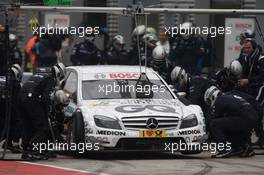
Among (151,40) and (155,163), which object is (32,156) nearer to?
(155,163)

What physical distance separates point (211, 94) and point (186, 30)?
190 inches

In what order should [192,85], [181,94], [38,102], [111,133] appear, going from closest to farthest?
[111,133] → [38,102] → [181,94] → [192,85]

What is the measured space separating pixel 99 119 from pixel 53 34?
994cm

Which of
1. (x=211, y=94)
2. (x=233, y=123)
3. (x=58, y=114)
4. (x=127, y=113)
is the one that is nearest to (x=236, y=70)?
(x=211, y=94)

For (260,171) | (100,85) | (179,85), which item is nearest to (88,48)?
(179,85)

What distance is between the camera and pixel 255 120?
17500mm

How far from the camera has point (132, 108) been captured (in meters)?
16.9

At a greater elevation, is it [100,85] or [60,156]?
[100,85]

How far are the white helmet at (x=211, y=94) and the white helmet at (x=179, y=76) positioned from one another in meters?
1.24

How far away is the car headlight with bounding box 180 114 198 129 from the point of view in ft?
55.3

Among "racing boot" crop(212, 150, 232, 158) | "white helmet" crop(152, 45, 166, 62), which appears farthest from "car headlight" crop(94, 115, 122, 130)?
"white helmet" crop(152, 45, 166, 62)

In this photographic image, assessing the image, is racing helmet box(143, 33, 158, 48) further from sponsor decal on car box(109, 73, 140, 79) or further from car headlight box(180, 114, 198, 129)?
car headlight box(180, 114, 198, 129)

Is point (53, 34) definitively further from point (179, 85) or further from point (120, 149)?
point (120, 149)

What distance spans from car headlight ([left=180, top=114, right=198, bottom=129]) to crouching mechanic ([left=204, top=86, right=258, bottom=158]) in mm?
707
